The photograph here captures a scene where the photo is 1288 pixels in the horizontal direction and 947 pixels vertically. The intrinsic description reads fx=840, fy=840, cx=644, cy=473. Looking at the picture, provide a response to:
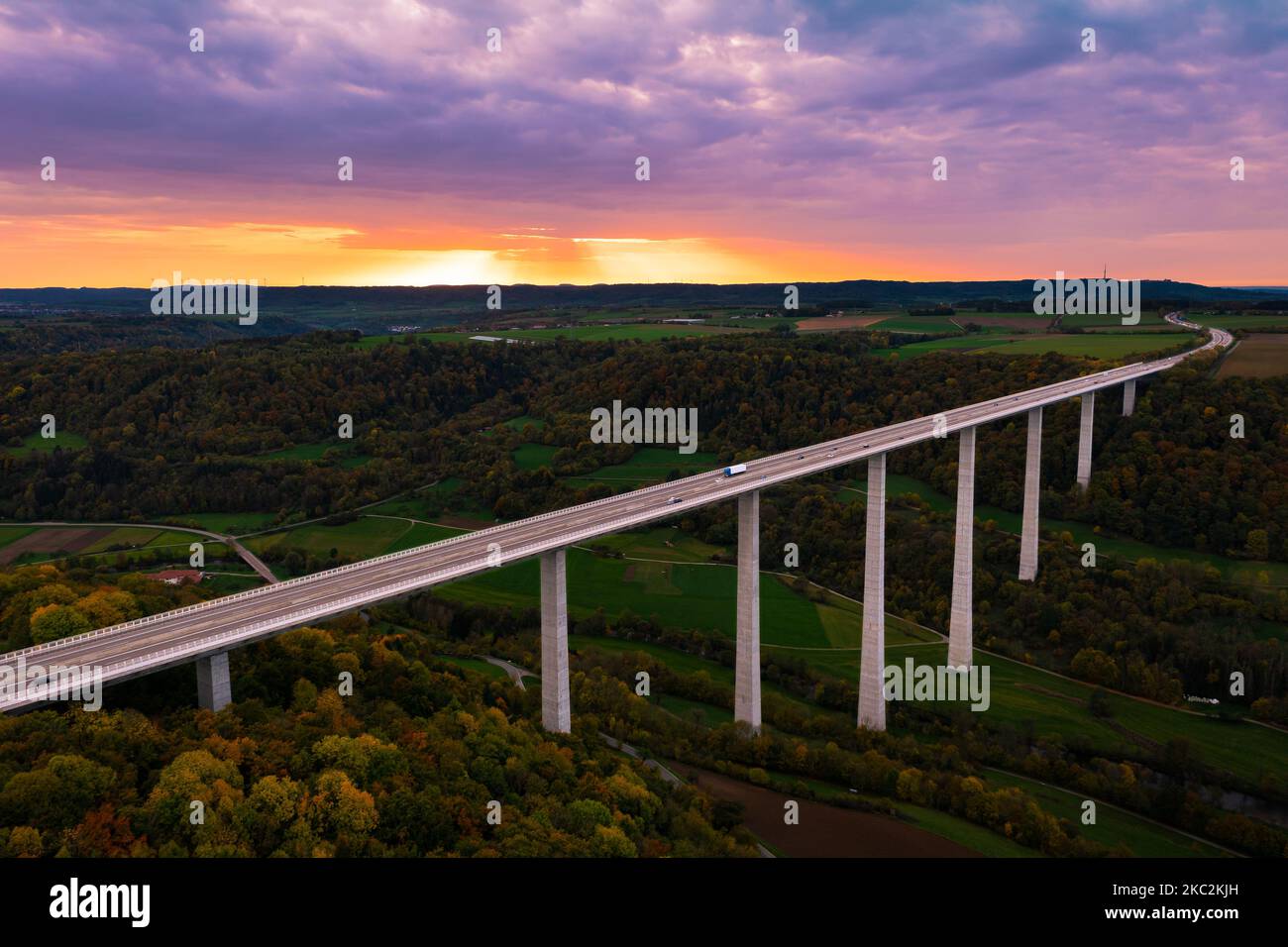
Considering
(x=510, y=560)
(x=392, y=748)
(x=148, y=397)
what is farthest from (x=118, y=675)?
(x=148, y=397)

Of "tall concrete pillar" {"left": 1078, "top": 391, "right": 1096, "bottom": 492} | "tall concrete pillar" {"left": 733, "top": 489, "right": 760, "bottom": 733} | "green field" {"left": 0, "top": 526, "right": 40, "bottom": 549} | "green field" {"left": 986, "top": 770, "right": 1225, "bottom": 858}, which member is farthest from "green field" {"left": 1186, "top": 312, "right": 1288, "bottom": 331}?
"green field" {"left": 0, "top": 526, "right": 40, "bottom": 549}

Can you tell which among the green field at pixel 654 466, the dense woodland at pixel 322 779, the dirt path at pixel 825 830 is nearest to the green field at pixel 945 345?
the green field at pixel 654 466

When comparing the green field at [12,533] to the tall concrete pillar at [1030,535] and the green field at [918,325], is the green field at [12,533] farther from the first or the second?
the green field at [918,325]

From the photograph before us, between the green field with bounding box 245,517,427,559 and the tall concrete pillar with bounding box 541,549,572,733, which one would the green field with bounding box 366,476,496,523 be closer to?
the green field with bounding box 245,517,427,559

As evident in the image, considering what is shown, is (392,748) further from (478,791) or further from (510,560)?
(510,560)

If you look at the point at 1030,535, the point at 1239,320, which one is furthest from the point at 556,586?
the point at 1239,320

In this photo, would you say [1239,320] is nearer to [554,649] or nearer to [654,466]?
[654,466]
